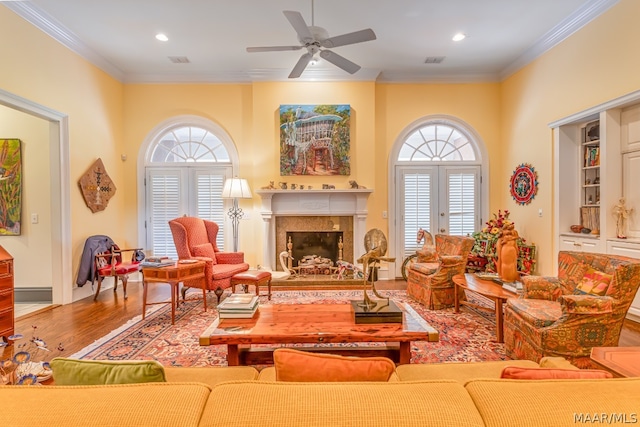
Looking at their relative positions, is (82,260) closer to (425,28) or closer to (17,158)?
(17,158)

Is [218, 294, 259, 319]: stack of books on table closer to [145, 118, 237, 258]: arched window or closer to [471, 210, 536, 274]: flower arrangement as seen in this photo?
[145, 118, 237, 258]: arched window

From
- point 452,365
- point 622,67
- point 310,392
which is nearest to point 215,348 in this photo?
point 452,365

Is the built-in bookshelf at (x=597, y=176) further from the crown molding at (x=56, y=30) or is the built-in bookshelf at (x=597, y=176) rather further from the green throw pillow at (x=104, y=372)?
the crown molding at (x=56, y=30)

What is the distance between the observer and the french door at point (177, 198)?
229 inches

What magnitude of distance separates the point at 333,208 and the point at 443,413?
4.87m

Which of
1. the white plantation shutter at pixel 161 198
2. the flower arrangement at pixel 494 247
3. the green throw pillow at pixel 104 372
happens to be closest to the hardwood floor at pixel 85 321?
the white plantation shutter at pixel 161 198

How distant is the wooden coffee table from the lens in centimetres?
215

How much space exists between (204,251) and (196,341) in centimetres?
170

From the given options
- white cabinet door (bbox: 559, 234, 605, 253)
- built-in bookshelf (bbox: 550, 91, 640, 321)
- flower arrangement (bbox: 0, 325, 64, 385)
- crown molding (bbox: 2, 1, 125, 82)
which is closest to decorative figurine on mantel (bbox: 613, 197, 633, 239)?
built-in bookshelf (bbox: 550, 91, 640, 321)

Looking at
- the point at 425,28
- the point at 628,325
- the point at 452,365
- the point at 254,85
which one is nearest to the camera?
the point at 452,365

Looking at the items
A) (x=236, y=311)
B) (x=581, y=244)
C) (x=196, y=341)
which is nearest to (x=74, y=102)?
(x=196, y=341)

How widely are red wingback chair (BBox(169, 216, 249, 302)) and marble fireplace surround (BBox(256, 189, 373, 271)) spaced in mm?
899

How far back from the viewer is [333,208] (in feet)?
18.5

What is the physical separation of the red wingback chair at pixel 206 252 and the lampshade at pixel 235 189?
1.81ft
